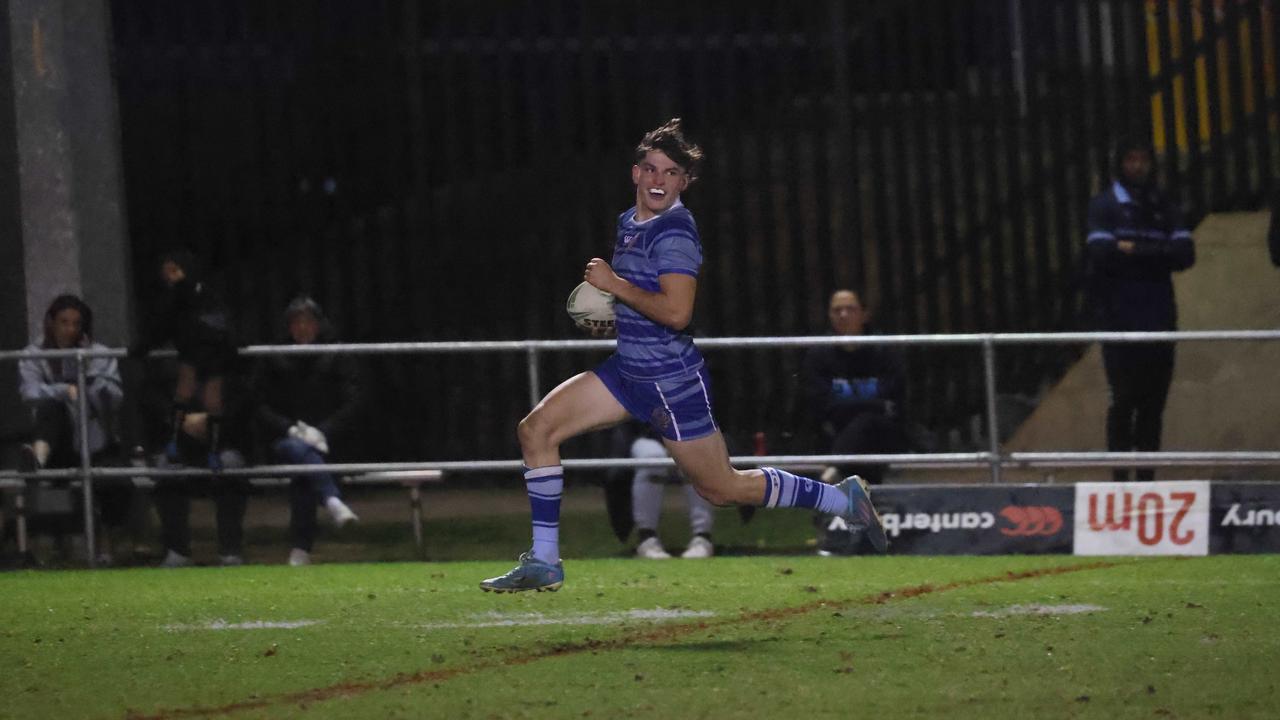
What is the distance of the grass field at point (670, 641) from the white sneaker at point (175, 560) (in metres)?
0.73

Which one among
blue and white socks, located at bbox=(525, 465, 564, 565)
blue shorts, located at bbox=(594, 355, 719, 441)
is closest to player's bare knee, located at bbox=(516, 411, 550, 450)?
blue and white socks, located at bbox=(525, 465, 564, 565)

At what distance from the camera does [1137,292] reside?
1245cm

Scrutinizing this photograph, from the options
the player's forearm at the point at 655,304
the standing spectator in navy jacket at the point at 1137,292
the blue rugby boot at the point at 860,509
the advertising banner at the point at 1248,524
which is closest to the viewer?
the player's forearm at the point at 655,304

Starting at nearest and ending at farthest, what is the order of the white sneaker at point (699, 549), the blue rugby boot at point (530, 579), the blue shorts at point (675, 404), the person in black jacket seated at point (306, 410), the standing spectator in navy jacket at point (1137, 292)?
the blue shorts at point (675, 404) → the blue rugby boot at point (530, 579) → the white sneaker at point (699, 549) → the person in black jacket seated at point (306, 410) → the standing spectator in navy jacket at point (1137, 292)

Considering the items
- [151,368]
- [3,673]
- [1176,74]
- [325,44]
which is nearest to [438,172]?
[325,44]

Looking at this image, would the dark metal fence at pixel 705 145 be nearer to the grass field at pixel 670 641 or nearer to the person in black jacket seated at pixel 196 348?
the person in black jacket seated at pixel 196 348

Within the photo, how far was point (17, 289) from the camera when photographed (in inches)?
550

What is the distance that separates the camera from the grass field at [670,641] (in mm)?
6672

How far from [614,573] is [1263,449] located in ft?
15.1

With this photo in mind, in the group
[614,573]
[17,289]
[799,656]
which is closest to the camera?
[799,656]

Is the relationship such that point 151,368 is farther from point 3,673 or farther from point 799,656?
point 799,656

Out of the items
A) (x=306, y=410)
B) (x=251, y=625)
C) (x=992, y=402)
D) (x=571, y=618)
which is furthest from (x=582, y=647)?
(x=306, y=410)

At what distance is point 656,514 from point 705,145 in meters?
3.99

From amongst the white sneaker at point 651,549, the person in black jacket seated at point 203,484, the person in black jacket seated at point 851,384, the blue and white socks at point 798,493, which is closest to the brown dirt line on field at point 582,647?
the blue and white socks at point 798,493
